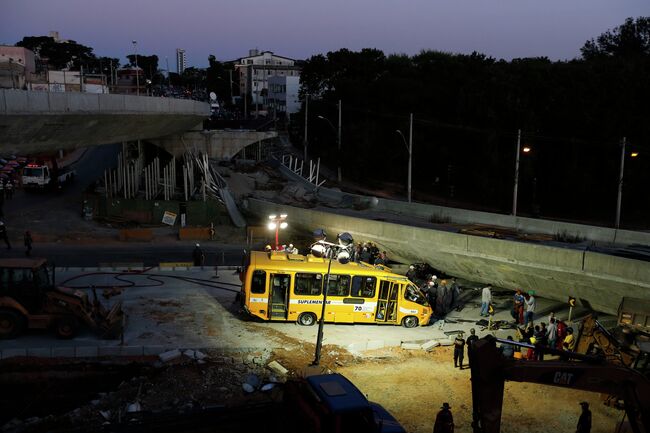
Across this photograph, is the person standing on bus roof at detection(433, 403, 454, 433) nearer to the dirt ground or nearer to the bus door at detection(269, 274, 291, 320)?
the dirt ground

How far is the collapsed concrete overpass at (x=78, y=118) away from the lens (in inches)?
914

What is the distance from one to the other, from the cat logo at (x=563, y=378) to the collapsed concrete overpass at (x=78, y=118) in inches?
823

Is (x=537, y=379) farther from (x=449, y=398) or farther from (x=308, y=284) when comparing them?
(x=308, y=284)

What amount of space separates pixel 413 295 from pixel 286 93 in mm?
90491

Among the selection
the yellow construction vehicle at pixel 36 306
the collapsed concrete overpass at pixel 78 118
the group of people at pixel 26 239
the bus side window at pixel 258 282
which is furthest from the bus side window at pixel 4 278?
the group of people at pixel 26 239

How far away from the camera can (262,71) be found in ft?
465

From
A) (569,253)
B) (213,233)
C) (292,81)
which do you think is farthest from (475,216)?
(292,81)

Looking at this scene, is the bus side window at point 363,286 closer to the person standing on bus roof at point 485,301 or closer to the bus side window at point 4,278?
the person standing on bus roof at point 485,301

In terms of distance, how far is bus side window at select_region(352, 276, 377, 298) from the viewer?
2056 cm

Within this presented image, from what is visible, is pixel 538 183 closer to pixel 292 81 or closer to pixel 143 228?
pixel 143 228

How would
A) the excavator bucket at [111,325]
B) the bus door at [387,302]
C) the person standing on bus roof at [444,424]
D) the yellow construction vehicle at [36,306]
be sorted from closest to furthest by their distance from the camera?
1. the person standing on bus roof at [444,424]
2. the yellow construction vehicle at [36,306]
3. the excavator bucket at [111,325]
4. the bus door at [387,302]

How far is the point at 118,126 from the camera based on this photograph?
34.2 meters

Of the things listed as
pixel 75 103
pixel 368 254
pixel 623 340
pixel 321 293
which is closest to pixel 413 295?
pixel 321 293

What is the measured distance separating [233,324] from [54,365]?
594 centimetres
